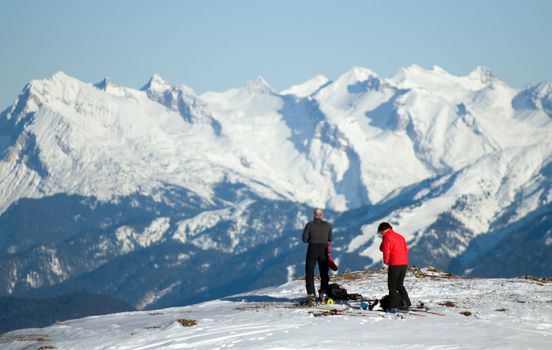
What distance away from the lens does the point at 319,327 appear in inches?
1671

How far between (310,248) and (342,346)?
11737 mm

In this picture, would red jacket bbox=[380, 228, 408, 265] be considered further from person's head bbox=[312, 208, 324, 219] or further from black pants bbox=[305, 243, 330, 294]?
black pants bbox=[305, 243, 330, 294]

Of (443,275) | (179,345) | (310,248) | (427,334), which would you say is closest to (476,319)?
(427,334)

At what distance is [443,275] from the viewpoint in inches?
2630

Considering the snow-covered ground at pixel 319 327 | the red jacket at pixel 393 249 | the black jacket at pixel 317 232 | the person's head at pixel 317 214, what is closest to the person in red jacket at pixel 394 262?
the red jacket at pixel 393 249

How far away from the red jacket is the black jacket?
383 cm

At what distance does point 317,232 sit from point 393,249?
4.39m

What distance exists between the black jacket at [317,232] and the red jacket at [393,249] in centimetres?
383

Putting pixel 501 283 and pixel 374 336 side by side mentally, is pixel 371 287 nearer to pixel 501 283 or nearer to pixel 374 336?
pixel 501 283

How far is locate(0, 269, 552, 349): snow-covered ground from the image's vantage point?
39281mm

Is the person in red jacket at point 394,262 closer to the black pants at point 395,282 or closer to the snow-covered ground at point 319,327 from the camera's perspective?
the black pants at point 395,282

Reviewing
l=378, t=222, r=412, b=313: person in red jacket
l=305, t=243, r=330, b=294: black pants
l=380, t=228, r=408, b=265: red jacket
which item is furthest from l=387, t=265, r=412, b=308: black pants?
l=305, t=243, r=330, b=294: black pants

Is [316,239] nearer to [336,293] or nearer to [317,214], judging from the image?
[317,214]

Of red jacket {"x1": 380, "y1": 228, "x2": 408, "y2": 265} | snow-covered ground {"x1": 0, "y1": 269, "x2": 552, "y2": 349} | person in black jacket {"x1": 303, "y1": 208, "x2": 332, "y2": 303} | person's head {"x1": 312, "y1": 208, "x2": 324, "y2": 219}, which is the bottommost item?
snow-covered ground {"x1": 0, "y1": 269, "x2": 552, "y2": 349}
